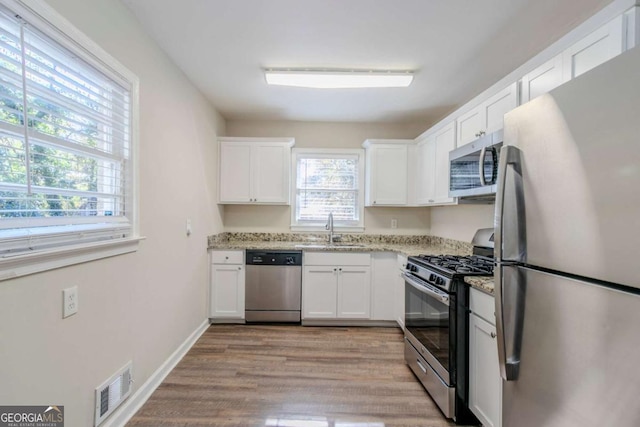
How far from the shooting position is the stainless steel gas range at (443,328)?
174 cm

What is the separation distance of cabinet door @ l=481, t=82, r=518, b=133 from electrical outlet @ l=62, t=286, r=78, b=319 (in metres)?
2.66

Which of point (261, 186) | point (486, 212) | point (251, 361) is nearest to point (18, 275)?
point (251, 361)

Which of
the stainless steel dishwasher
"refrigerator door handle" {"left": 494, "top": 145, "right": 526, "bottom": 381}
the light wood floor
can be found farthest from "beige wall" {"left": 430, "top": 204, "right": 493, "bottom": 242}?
the stainless steel dishwasher

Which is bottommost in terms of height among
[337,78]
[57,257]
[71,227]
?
[57,257]

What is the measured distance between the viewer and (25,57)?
112cm

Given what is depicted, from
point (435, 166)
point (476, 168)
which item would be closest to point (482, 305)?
point (476, 168)

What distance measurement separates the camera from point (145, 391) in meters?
1.95

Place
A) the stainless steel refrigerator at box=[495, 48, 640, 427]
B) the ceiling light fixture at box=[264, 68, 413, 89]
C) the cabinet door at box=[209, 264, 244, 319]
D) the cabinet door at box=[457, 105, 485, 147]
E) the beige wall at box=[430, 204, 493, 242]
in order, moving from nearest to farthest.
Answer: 1. the stainless steel refrigerator at box=[495, 48, 640, 427]
2. the cabinet door at box=[457, 105, 485, 147]
3. the ceiling light fixture at box=[264, 68, 413, 89]
4. the beige wall at box=[430, 204, 493, 242]
5. the cabinet door at box=[209, 264, 244, 319]

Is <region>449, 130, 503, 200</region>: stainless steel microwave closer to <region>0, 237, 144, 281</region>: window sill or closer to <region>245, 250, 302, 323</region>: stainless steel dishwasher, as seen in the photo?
<region>245, 250, 302, 323</region>: stainless steel dishwasher

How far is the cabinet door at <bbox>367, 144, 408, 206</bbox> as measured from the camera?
11.7ft

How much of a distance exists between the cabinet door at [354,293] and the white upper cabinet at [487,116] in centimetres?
173

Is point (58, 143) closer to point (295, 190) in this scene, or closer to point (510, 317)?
point (510, 317)

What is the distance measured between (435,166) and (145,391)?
3.19 metres

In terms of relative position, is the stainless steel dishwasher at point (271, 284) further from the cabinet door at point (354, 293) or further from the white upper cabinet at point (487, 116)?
the white upper cabinet at point (487, 116)
